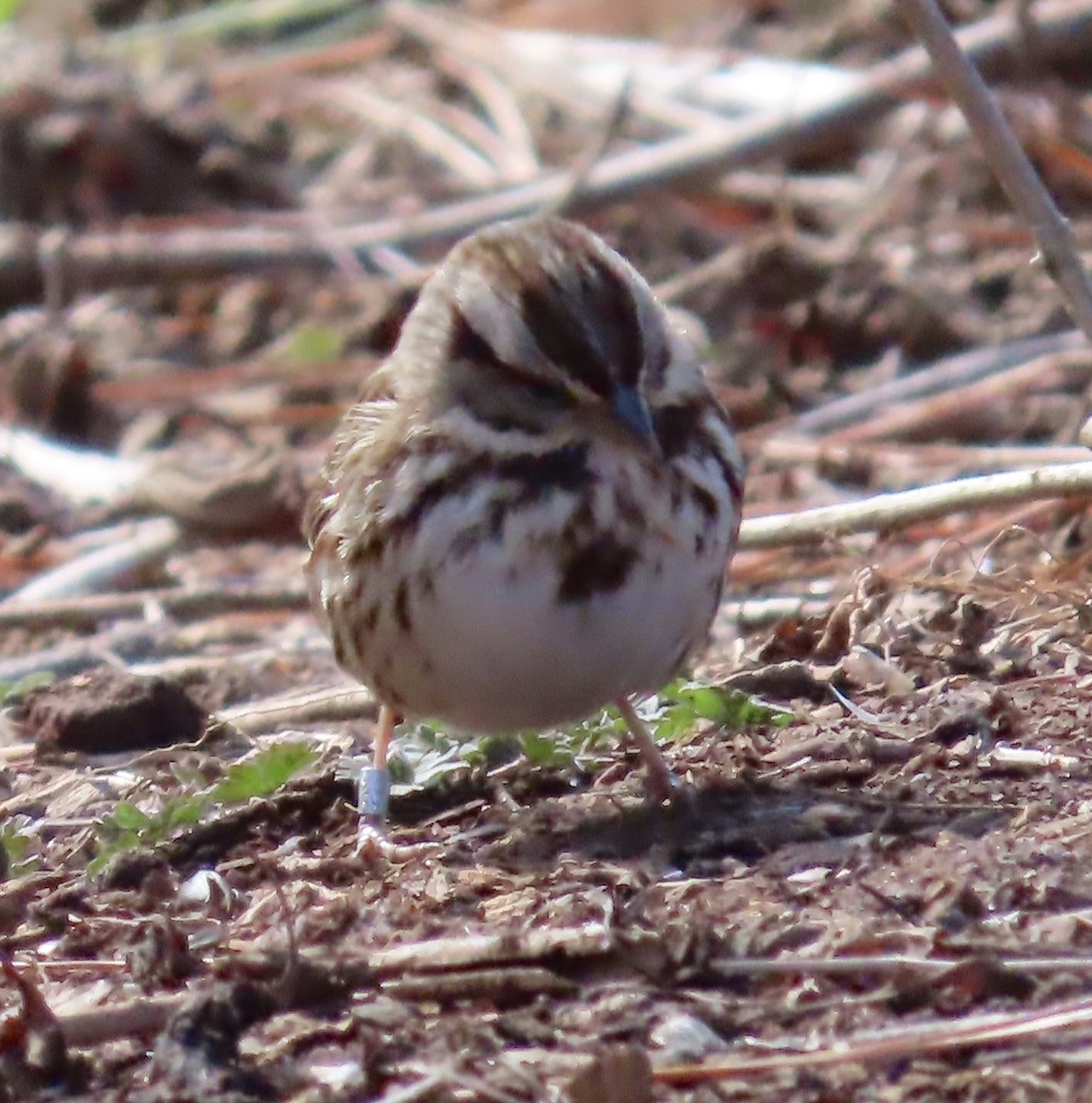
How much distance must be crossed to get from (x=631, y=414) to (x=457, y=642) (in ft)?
1.80

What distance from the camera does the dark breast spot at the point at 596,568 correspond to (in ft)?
13.3

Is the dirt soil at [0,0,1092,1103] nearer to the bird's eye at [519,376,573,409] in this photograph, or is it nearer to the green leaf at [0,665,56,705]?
the green leaf at [0,665,56,705]

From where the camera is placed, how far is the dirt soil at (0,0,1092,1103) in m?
3.43

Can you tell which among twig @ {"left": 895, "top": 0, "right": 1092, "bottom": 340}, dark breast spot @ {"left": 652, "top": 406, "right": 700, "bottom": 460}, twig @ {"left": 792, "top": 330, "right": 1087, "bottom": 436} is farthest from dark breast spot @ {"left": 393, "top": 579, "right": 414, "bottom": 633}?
twig @ {"left": 792, "top": 330, "right": 1087, "bottom": 436}

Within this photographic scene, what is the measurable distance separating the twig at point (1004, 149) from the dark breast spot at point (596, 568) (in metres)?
1.29

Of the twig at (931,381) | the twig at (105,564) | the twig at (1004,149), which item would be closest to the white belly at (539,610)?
the twig at (1004,149)

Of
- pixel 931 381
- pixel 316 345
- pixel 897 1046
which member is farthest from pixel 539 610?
pixel 316 345

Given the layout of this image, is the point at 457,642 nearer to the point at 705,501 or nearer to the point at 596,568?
the point at 596,568

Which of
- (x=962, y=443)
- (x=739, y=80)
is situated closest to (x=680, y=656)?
(x=962, y=443)

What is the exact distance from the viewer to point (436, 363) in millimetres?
4430

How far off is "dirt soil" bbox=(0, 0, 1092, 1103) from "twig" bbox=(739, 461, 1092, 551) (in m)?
0.11

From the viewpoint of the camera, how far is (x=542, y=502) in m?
4.08

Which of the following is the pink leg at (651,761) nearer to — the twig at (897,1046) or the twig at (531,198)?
the twig at (897,1046)

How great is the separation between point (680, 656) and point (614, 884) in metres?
0.55
